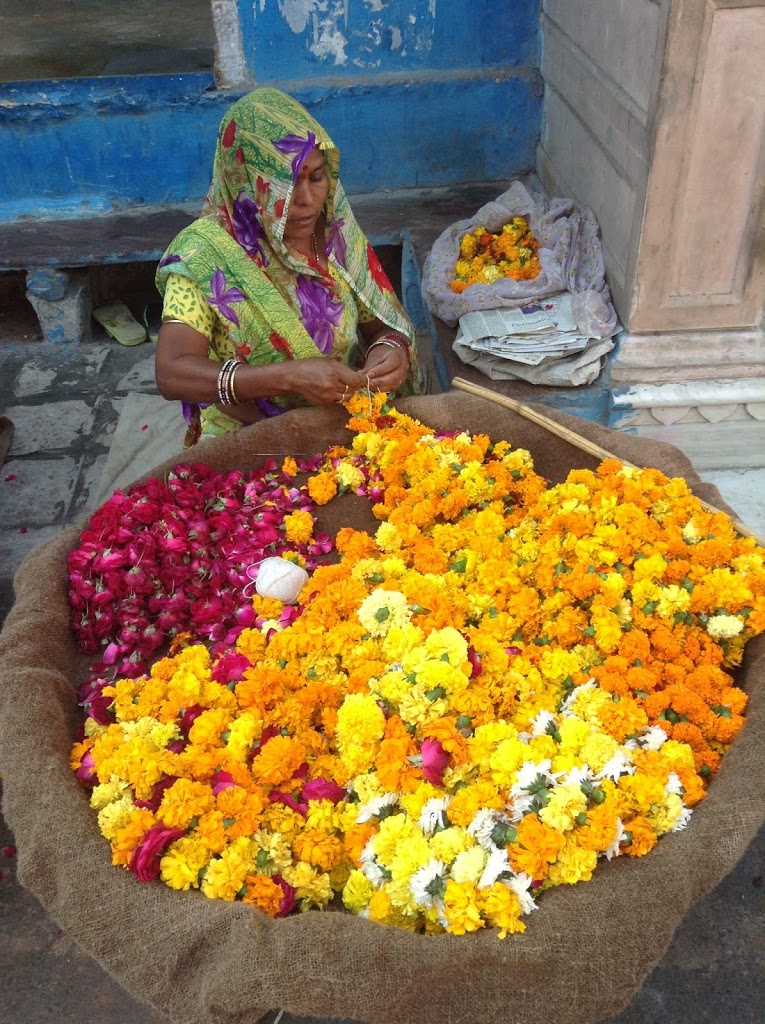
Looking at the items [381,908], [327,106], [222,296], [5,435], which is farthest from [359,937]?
[327,106]

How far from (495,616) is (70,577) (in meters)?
1.02

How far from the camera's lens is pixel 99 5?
9062 mm

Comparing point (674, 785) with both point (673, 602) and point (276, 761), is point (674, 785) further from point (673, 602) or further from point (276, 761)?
point (276, 761)

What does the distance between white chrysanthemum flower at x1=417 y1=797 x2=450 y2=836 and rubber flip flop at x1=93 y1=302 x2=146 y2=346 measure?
13.9 ft

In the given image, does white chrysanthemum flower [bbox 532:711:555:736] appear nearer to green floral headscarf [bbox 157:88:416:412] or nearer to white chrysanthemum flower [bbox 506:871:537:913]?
white chrysanthemum flower [bbox 506:871:537:913]

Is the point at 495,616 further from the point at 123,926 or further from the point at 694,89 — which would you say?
the point at 694,89

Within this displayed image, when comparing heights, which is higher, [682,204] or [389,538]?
[682,204]

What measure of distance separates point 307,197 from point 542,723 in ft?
5.99

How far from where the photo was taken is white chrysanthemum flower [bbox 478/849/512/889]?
4.47 ft

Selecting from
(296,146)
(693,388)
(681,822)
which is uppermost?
(296,146)

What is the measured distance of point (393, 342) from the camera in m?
3.01

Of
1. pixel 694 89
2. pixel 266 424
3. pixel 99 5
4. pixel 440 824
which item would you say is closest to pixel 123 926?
pixel 440 824

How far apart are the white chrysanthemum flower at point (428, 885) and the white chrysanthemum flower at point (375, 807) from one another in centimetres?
16

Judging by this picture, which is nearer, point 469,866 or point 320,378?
point 469,866
